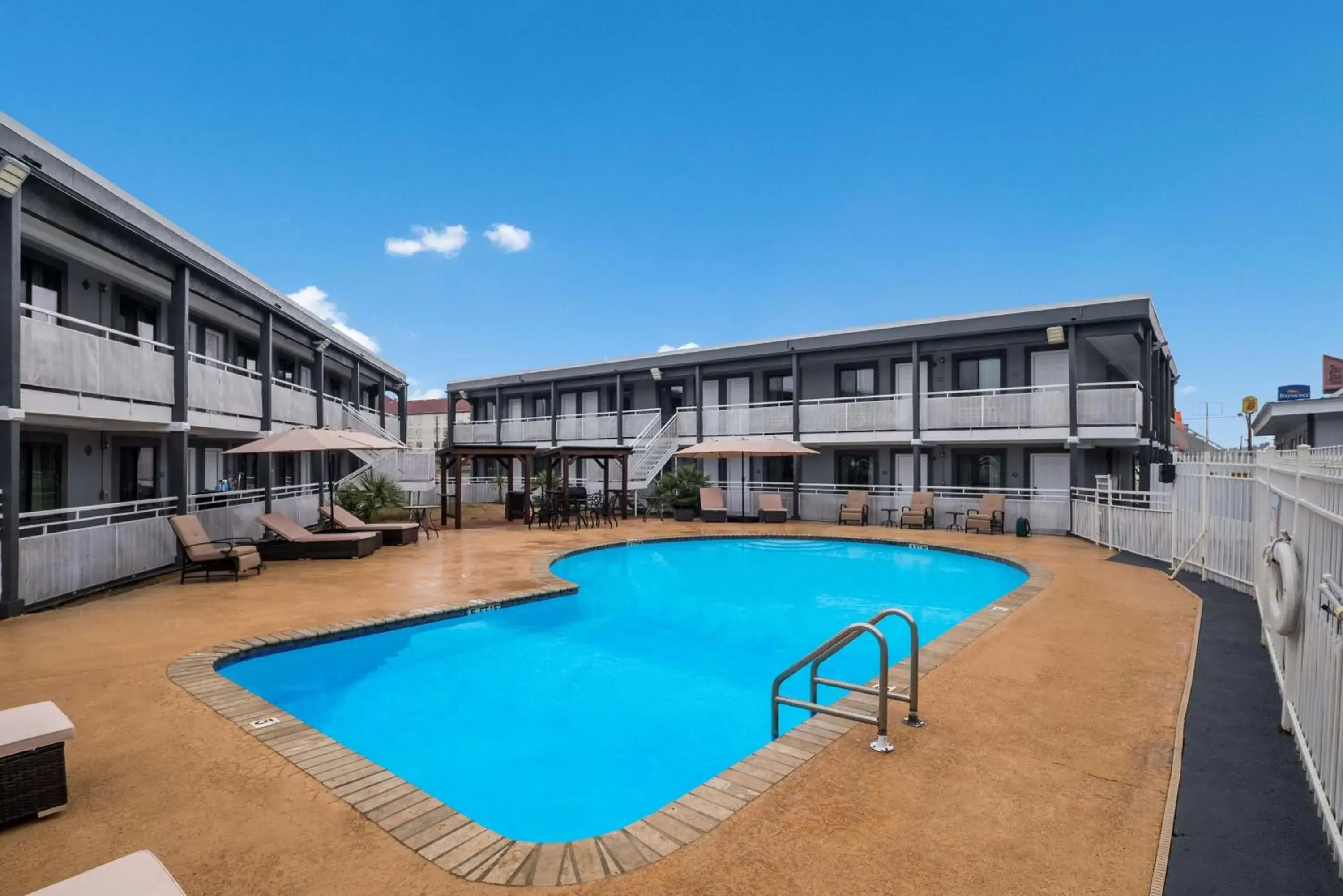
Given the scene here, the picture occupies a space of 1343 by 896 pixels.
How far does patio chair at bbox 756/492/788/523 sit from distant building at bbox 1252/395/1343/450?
13.4m

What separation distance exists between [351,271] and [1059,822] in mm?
38581

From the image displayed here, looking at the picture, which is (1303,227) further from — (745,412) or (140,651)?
(140,651)

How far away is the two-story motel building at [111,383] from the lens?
26.9 feet

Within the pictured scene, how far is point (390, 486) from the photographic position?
805 inches

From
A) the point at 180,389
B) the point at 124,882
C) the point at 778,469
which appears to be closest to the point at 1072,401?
the point at 778,469

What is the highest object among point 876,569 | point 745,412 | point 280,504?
point 745,412

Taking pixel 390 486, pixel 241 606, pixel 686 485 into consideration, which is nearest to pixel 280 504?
pixel 390 486

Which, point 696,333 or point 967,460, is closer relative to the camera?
point 967,460

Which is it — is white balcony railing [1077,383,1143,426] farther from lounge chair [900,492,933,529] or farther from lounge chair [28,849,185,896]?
lounge chair [28,849,185,896]

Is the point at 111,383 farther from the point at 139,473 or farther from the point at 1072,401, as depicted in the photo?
the point at 1072,401

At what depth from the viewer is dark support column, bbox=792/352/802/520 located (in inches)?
864

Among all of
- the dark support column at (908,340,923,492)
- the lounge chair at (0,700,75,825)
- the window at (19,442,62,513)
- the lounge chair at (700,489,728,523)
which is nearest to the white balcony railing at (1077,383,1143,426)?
the dark support column at (908,340,923,492)

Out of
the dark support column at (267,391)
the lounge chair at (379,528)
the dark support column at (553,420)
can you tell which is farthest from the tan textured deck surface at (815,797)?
the dark support column at (553,420)

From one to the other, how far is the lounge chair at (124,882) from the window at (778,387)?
75.3 ft
